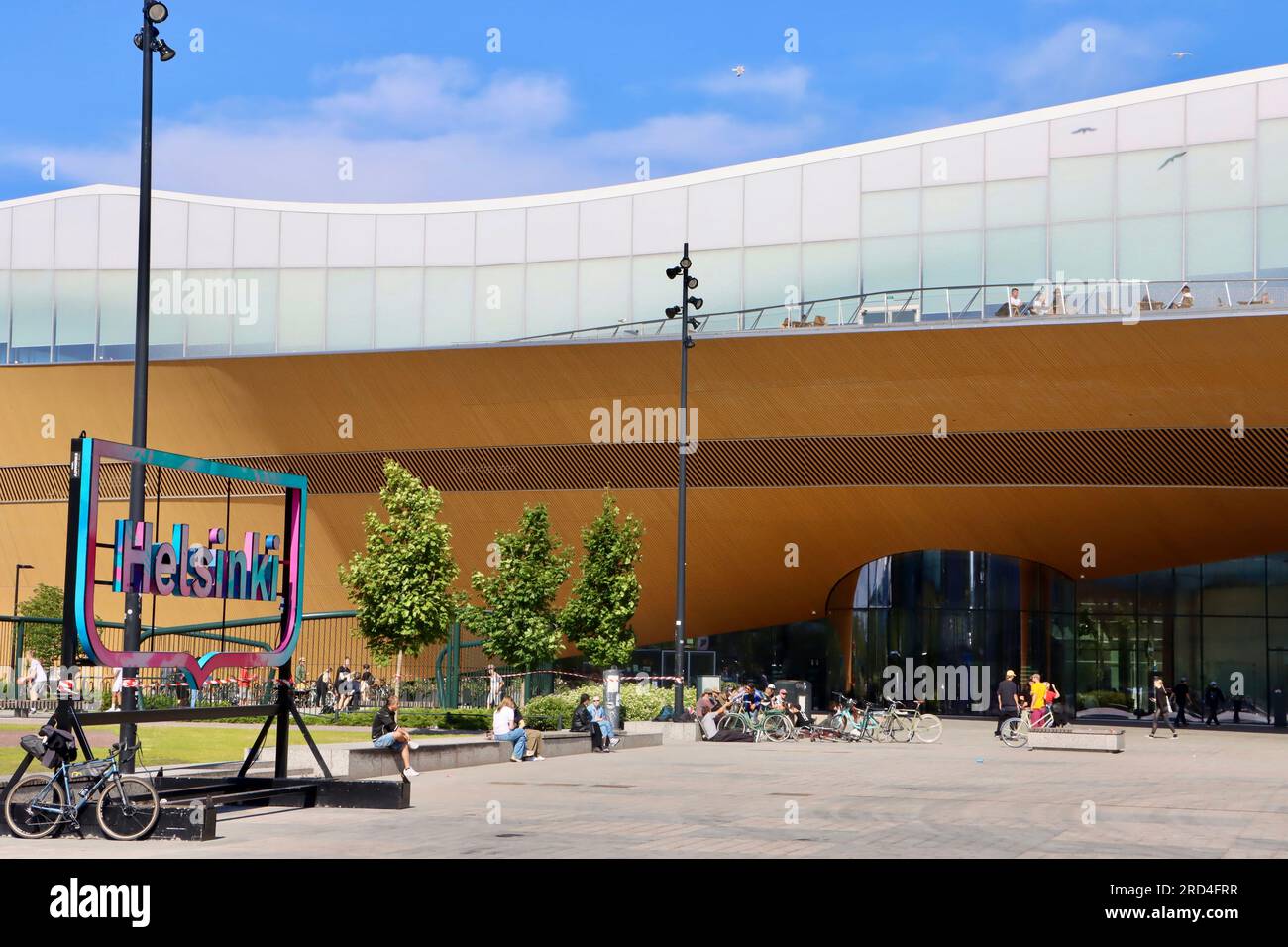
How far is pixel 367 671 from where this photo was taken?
4053cm

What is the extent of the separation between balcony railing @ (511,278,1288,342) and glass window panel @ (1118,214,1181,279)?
70.8 inches

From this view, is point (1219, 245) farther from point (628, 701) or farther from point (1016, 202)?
point (628, 701)

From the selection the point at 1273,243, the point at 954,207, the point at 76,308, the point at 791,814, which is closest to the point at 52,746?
the point at 791,814

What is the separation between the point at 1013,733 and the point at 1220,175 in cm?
1378

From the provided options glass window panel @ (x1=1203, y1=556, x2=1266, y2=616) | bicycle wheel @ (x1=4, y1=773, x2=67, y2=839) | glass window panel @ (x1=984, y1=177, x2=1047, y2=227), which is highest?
glass window panel @ (x1=984, y1=177, x2=1047, y2=227)

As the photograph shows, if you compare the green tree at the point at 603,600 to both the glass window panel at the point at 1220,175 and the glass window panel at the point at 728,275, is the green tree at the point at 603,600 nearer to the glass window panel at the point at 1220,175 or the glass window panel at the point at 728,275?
the glass window panel at the point at 728,275

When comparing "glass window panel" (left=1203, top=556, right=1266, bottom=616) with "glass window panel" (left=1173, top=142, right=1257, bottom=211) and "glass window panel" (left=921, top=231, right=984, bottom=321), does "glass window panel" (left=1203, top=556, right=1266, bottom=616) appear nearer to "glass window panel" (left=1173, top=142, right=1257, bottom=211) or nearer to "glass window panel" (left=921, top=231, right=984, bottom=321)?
"glass window panel" (left=1173, top=142, right=1257, bottom=211)

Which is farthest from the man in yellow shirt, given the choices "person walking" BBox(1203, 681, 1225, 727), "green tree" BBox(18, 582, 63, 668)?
"green tree" BBox(18, 582, 63, 668)

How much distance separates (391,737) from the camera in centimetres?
2008

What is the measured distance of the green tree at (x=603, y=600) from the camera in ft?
113

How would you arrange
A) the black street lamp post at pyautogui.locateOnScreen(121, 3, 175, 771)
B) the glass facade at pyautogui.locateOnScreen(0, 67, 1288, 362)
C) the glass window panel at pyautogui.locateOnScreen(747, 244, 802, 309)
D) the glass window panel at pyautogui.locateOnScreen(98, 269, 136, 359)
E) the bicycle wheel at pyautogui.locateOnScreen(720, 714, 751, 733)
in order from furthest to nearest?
the glass window panel at pyautogui.locateOnScreen(98, 269, 136, 359)
the glass window panel at pyautogui.locateOnScreen(747, 244, 802, 309)
the glass facade at pyautogui.locateOnScreen(0, 67, 1288, 362)
the bicycle wheel at pyautogui.locateOnScreen(720, 714, 751, 733)
the black street lamp post at pyautogui.locateOnScreen(121, 3, 175, 771)

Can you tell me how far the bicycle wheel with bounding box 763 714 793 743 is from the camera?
3069 cm

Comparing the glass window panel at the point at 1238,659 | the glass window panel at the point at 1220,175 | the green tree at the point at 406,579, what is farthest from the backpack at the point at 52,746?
the glass window panel at the point at 1238,659
